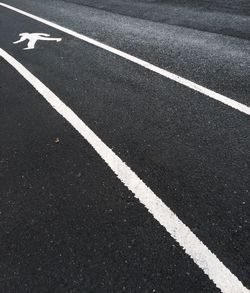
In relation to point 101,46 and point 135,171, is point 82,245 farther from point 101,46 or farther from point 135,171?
point 101,46

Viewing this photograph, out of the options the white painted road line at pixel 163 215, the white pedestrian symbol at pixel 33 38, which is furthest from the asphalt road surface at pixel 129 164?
the white pedestrian symbol at pixel 33 38

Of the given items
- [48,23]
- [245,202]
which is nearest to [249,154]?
[245,202]

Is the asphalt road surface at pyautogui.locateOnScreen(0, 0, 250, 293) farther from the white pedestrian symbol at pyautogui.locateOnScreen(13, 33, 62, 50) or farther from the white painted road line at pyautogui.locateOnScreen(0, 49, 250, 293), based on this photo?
the white pedestrian symbol at pyautogui.locateOnScreen(13, 33, 62, 50)

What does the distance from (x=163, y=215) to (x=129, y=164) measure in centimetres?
103

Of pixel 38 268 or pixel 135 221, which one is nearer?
pixel 38 268

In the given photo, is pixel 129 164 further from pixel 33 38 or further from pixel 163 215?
pixel 33 38

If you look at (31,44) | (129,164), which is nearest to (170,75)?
(129,164)

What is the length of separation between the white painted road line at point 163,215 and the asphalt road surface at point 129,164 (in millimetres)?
13

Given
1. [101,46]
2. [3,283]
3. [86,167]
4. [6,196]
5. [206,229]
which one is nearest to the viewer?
[3,283]

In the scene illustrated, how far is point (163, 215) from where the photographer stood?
4031 millimetres

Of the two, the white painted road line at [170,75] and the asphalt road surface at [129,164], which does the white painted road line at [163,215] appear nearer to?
the asphalt road surface at [129,164]

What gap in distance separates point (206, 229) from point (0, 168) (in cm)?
285

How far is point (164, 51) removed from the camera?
8.12 meters

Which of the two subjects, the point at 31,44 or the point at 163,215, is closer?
the point at 163,215
